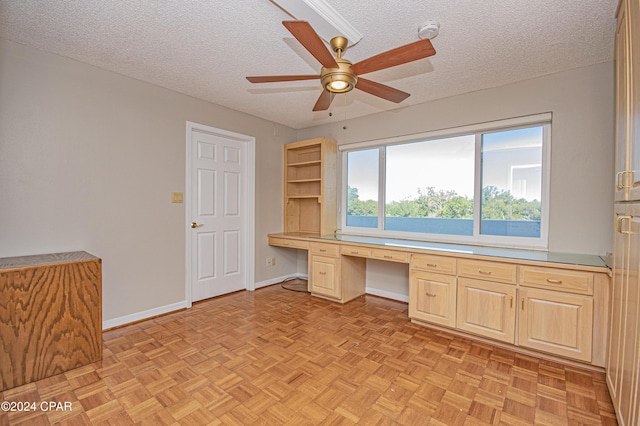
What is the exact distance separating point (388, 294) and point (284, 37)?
3.12 m

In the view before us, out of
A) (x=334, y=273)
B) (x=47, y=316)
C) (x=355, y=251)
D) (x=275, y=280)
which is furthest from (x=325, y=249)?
(x=47, y=316)

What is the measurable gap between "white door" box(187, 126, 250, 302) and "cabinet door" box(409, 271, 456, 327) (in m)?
2.35

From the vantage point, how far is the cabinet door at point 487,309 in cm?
244

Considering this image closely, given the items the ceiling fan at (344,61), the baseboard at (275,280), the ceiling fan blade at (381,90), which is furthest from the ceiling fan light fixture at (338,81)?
the baseboard at (275,280)

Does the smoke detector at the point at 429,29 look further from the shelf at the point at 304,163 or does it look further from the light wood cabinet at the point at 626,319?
the shelf at the point at 304,163

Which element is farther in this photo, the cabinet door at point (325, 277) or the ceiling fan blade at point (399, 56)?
the cabinet door at point (325, 277)

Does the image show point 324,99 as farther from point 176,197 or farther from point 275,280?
point 275,280

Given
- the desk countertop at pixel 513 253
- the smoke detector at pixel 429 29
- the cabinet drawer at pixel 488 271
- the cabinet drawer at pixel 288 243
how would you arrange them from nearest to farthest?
the smoke detector at pixel 429 29, the desk countertop at pixel 513 253, the cabinet drawer at pixel 488 271, the cabinet drawer at pixel 288 243

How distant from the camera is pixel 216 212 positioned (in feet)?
12.4

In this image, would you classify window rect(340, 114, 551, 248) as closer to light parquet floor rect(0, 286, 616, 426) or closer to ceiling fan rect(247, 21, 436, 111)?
light parquet floor rect(0, 286, 616, 426)

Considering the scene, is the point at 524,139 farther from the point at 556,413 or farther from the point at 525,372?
the point at 556,413

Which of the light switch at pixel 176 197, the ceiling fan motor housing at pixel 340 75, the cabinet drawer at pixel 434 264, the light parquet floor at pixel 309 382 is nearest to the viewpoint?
the light parquet floor at pixel 309 382

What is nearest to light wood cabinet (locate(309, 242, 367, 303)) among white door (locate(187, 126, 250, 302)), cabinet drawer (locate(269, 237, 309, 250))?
cabinet drawer (locate(269, 237, 309, 250))

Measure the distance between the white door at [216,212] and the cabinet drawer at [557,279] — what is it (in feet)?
10.7
